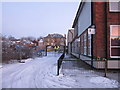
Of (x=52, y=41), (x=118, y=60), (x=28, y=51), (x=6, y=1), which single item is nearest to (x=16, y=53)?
(x=28, y=51)

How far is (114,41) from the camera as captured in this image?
9.13 metres

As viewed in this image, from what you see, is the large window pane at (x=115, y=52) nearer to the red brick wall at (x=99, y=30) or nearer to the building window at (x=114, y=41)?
the building window at (x=114, y=41)

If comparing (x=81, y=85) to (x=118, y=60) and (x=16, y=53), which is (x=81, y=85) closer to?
(x=118, y=60)

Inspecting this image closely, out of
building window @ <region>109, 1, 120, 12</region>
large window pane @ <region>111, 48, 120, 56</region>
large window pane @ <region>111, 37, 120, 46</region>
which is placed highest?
building window @ <region>109, 1, 120, 12</region>

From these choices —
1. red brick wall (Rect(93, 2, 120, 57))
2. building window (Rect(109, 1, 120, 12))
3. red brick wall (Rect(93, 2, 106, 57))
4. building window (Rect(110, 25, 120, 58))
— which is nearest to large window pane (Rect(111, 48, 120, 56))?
building window (Rect(110, 25, 120, 58))

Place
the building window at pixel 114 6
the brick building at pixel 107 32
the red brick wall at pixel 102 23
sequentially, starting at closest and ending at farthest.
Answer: the brick building at pixel 107 32 → the red brick wall at pixel 102 23 → the building window at pixel 114 6

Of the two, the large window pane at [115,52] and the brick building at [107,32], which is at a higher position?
the brick building at [107,32]

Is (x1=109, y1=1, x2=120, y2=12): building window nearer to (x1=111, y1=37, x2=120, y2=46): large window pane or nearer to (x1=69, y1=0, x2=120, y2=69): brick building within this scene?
(x1=69, y1=0, x2=120, y2=69): brick building

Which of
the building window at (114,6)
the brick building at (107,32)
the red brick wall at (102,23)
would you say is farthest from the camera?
the building window at (114,6)

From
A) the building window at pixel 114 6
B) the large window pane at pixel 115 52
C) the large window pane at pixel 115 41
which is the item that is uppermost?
the building window at pixel 114 6

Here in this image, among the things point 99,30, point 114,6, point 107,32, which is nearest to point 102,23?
point 99,30

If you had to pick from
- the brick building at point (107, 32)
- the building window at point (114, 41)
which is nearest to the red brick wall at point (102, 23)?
the brick building at point (107, 32)

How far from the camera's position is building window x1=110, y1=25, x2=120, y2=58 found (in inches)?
357

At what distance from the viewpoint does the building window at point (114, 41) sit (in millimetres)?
9070
